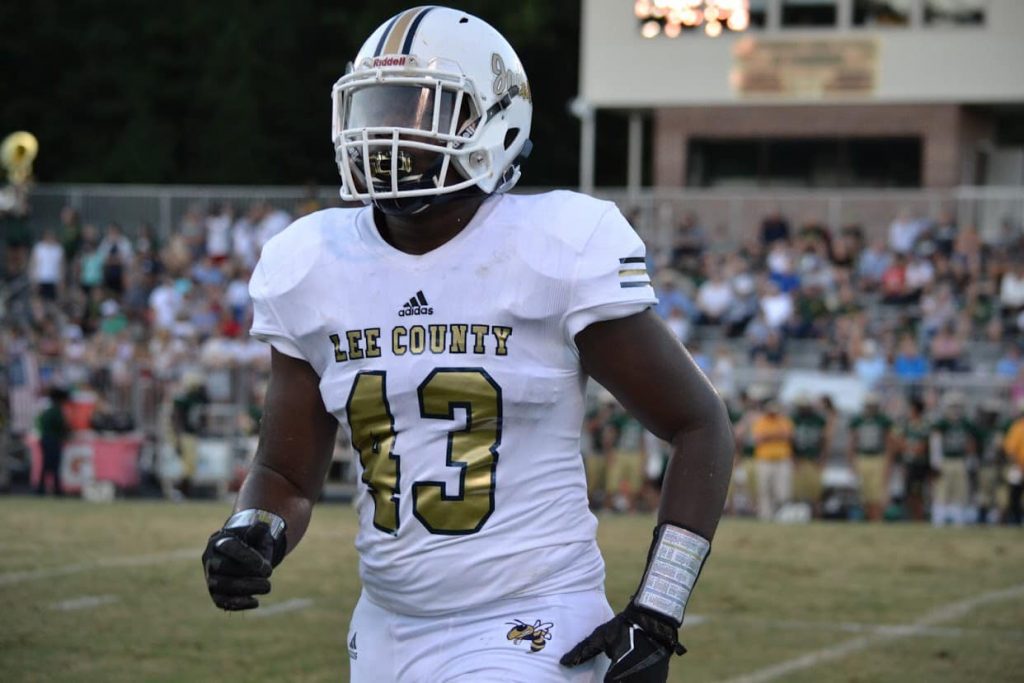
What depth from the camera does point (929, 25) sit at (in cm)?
2231

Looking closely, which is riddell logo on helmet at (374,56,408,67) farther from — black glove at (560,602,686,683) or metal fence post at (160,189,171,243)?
metal fence post at (160,189,171,243)

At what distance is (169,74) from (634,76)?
12.8 m

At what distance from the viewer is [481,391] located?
2926 millimetres

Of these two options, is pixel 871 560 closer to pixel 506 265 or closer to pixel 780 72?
pixel 506 265

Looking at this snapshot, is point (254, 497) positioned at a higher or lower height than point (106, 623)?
higher

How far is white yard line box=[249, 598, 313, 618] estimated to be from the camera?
26.8 ft

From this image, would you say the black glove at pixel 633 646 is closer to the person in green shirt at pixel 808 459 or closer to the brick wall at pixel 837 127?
the person in green shirt at pixel 808 459

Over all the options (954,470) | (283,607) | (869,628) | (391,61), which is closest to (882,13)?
(954,470)

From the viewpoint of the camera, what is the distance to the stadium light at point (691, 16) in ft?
74.0

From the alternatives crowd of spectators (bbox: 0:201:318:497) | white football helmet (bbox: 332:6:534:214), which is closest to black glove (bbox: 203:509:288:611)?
white football helmet (bbox: 332:6:534:214)

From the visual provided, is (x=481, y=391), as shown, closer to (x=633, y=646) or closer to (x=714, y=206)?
(x=633, y=646)

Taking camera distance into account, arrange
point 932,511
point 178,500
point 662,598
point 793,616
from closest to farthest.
A: point 662,598 < point 793,616 < point 932,511 < point 178,500

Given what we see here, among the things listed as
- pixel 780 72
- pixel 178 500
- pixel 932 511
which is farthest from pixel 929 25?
pixel 178 500

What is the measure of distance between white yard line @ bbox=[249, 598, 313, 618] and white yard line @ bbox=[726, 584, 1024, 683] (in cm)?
251
